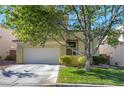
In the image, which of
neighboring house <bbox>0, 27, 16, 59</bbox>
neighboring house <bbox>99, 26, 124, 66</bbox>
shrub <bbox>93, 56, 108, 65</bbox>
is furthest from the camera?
neighboring house <bbox>0, 27, 16, 59</bbox>

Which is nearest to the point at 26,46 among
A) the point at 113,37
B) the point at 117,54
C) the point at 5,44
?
the point at 5,44

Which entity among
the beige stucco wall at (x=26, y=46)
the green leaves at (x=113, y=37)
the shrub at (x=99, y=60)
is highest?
the green leaves at (x=113, y=37)

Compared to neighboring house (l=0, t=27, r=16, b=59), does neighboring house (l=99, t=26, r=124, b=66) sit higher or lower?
lower

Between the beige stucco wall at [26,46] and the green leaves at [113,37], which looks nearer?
the green leaves at [113,37]

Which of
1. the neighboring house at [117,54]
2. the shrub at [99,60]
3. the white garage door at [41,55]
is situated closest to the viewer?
the shrub at [99,60]

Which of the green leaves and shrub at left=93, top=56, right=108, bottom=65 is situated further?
shrub at left=93, top=56, right=108, bottom=65

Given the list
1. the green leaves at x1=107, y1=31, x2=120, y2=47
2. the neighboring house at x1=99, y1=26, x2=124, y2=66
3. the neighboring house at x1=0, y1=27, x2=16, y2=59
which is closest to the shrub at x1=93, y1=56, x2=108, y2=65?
the neighboring house at x1=99, y1=26, x2=124, y2=66

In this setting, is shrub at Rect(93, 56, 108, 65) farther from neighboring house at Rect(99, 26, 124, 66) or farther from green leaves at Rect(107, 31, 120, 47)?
green leaves at Rect(107, 31, 120, 47)

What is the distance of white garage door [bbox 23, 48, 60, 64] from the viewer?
23062mm

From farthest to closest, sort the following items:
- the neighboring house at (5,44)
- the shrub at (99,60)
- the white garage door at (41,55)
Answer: the neighboring house at (5,44), the white garage door at (41,55), the shrub at (99,60)

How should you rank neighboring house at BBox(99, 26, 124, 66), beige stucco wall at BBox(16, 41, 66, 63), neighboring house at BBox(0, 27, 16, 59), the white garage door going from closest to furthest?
neighboring house at BBox(99, 26, 124, 66) → the white garage door → beige stucco wall at BBox(16, 41, 66, 63) → neighboring house at BBox(0, 27, 16, 59)

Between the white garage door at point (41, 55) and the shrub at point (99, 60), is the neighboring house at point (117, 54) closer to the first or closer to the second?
the shrub at point (99, 60)

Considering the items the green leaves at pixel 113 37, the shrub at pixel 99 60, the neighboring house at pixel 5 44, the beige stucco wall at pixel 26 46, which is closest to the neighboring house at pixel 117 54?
the shrub at pixel 99 60

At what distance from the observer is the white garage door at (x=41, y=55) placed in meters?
23.1
